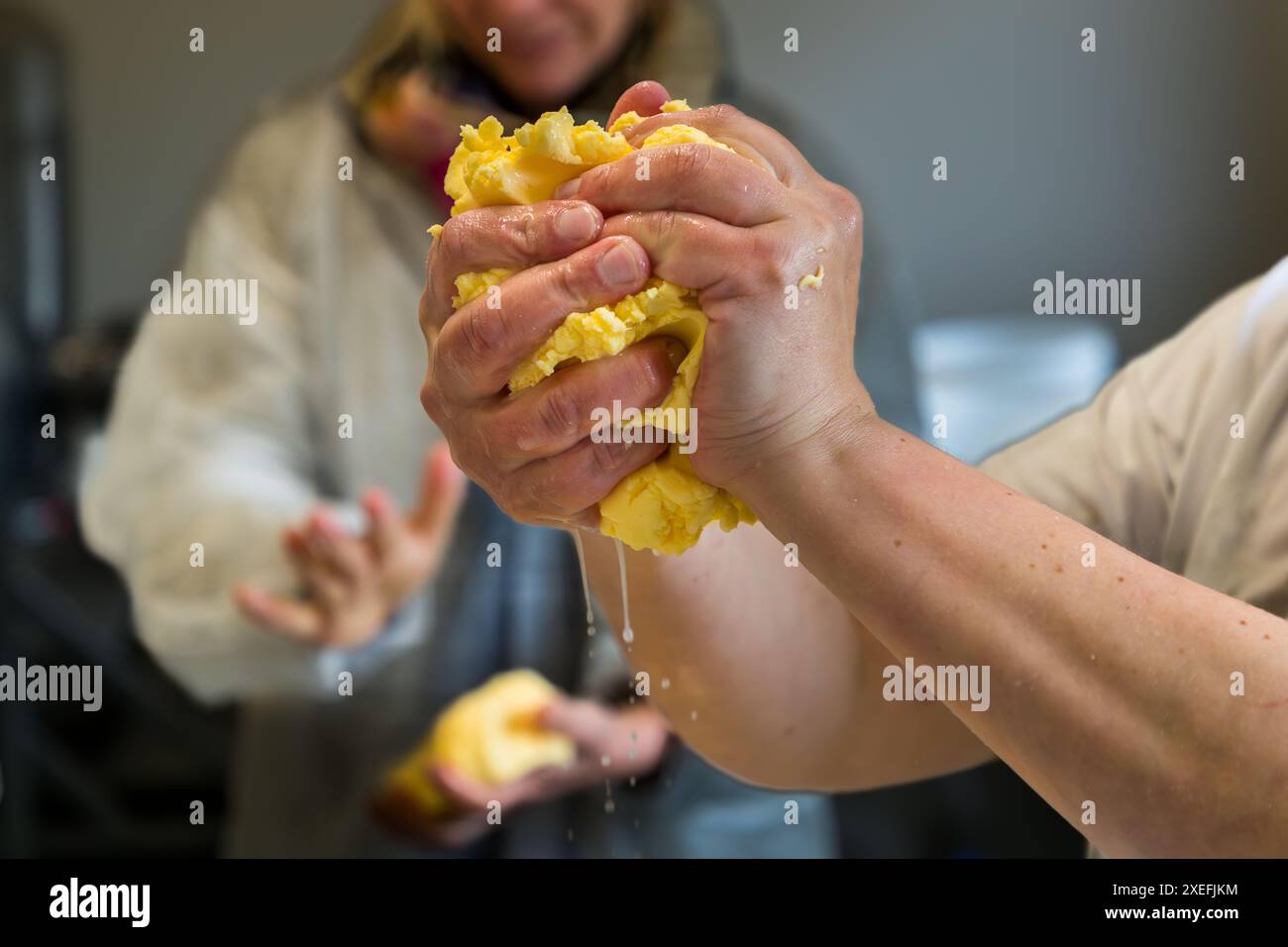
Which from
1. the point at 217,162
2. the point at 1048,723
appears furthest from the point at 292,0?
the point at 1048,723

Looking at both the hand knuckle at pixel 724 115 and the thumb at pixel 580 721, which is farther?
the thumb at pixel 580 721

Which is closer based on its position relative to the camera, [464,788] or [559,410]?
[559,410]

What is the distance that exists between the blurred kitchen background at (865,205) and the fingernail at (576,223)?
0.34m

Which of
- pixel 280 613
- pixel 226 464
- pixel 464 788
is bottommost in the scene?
pixel 464 788

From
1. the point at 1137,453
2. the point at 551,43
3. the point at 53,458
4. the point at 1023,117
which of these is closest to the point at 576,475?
the point at 1137,453

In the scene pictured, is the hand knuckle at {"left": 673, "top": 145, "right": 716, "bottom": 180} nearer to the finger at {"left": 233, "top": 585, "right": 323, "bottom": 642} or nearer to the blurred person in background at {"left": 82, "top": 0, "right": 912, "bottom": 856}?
the blurred person in background at {"left": 82, "top": 0, "right": 912, "bottom": 856}

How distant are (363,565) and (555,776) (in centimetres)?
20

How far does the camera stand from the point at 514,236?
11.3 inches

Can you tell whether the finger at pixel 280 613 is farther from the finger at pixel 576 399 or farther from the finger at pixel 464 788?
the finger at pixel 576 399

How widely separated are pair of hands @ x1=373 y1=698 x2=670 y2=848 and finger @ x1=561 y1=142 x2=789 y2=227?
50cm

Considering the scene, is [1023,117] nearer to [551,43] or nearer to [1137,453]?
[551,43]

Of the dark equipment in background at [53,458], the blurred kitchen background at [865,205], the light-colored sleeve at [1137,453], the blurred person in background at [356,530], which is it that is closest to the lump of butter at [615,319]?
the light-colored sleeve at [1137,453]

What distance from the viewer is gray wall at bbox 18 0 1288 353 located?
70cm

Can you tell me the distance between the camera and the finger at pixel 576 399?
29 centimetres
